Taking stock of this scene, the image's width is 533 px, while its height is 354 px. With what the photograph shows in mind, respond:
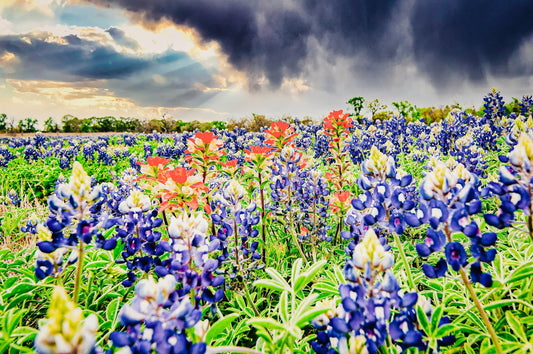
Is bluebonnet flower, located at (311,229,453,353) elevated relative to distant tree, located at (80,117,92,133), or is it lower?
lower

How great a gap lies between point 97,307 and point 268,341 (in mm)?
1467

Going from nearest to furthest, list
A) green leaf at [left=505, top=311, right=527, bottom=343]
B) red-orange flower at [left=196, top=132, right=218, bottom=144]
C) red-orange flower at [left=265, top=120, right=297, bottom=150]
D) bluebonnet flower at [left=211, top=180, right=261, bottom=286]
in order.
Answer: green leaf at [left=505, top=311, right=527, bottom=343] → bluebonnet flower at [left=211, top=180, right=261, bottom=286] → red-orange flower at [left=196, top=132, right=218, bottom=144] → red-orange flower at [left=265, top=120, right=297, bottom=150]

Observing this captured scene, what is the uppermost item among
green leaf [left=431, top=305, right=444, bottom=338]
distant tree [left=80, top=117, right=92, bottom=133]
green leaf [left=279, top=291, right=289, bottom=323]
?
distant tree [left=80, top=117, right=92, bottom=133]

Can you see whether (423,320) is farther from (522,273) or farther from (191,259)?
(191,259)

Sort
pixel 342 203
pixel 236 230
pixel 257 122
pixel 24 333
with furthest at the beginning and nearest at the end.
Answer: pixel 257 122 < pixel 342 203 < pixel 236 230 < pixel 24 333


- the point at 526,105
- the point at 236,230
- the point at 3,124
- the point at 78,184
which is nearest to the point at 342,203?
the point at 236,230

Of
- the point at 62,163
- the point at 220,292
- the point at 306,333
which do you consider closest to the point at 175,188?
the point at 220,292

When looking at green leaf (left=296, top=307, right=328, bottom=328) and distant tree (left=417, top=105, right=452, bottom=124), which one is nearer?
green leaf (left=296, top=307, right=328, bottom=328)

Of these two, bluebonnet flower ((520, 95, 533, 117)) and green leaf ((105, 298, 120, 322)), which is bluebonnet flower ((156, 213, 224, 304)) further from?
bluebonnet flower ((520, 95, 533, 117))

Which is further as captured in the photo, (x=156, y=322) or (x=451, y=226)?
(x=451, y=226)

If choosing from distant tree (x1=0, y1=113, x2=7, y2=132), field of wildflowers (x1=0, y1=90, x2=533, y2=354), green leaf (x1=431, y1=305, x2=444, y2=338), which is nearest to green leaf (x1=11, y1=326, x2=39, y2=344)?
field of wildflowers (x1=0, y1=90, x2=533, y2=354)

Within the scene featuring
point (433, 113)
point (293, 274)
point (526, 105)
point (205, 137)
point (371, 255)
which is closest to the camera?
point (371, 255)

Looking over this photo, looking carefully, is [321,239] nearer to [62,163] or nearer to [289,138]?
[289,138]

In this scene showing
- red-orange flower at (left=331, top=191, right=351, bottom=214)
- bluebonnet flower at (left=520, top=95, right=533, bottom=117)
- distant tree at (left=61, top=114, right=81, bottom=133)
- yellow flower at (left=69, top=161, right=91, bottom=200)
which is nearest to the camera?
yellow flower at (left=69, top=161, right=91, bottom=200)
